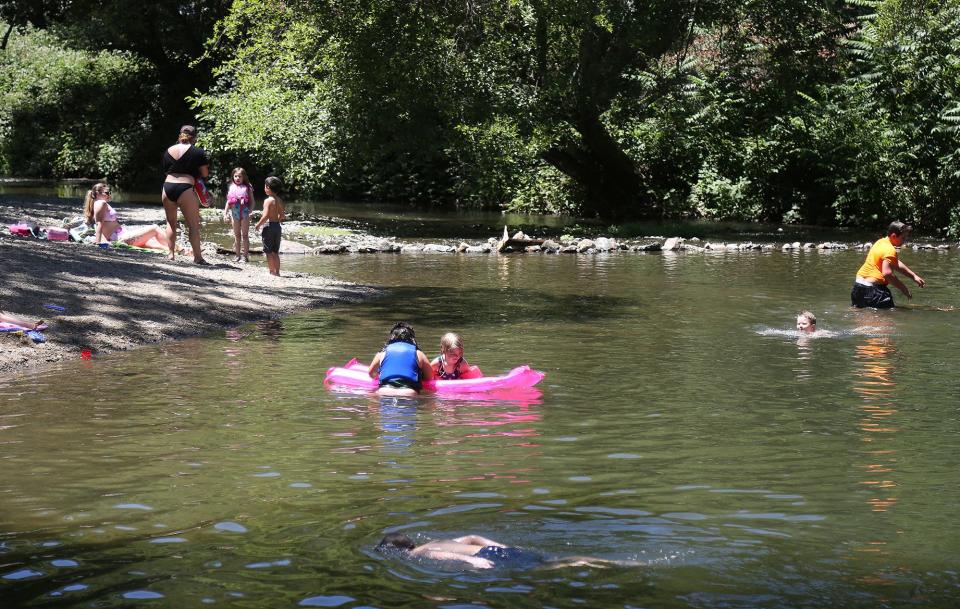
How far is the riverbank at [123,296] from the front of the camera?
543 inches

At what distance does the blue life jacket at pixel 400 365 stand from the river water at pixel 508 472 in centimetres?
32

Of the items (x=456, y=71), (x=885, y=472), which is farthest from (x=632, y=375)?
(x=456, y=71)

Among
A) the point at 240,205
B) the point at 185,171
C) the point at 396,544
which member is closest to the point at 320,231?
the point at 240,205

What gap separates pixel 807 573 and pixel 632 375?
6164mm

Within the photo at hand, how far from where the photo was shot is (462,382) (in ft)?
38.0

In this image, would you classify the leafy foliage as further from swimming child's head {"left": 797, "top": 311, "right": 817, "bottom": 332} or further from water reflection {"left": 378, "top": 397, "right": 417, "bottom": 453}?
water reflection {"left": 378, "top": 397, "right": 417, "bottom": 453}

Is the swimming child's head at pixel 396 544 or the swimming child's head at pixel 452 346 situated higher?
the swimming child's head at pixel 452 346

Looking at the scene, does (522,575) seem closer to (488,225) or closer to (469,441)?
(469,441)

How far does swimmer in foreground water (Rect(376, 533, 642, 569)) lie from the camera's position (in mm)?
6180

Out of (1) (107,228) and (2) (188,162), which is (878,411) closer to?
(2) (188,162)

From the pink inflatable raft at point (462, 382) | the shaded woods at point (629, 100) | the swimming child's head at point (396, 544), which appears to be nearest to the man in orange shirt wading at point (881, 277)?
the pink inflatable raft at point (462, 382)

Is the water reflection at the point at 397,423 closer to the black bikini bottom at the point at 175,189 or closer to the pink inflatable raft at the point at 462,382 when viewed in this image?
the pink inflatable raft at the point at 462,382

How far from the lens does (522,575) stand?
19.9 ft

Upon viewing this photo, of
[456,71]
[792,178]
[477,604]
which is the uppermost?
[456,71]
